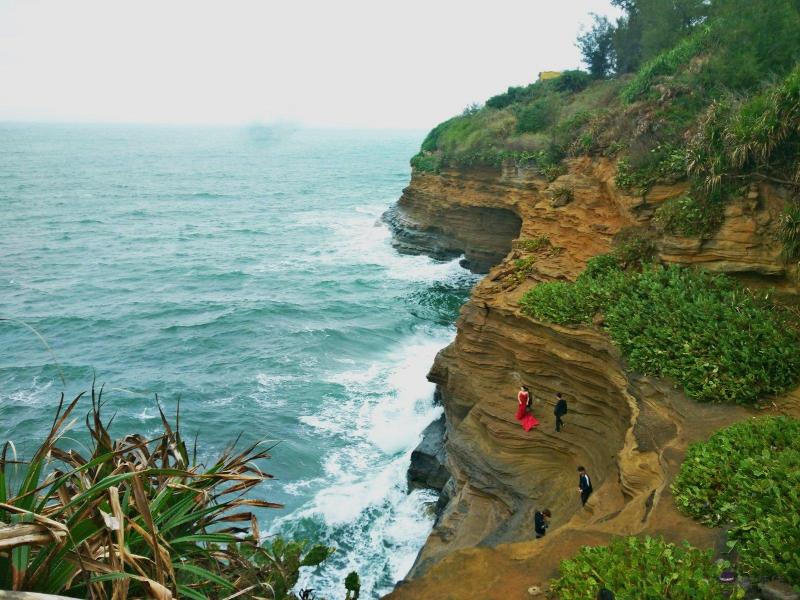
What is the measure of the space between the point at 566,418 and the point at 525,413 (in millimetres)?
993

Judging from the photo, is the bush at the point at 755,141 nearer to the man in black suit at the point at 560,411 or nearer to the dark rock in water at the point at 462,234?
the man in black suit at the point at 560,411

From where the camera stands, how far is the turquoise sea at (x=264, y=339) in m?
19.4

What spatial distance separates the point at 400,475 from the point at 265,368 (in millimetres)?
10104

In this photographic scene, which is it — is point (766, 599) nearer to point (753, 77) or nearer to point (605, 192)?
point (605, 192)

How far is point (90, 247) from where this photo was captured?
4856 cm

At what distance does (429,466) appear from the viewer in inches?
747

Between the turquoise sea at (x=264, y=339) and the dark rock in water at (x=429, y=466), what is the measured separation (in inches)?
17.7

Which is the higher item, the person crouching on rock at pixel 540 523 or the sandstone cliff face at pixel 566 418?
the sandstone cliff face at pixel 566 418

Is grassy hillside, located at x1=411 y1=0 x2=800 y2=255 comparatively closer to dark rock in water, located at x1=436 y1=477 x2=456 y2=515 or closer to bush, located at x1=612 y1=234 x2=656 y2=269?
bush, located at x1=612 y1=234 x2=656 y2=269

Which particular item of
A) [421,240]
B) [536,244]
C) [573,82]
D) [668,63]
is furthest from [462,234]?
[536,244]

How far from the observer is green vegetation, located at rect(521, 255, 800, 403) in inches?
468

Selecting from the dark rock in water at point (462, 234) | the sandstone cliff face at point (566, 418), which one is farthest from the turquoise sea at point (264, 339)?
the sandstone cliff face at point (566, 418)

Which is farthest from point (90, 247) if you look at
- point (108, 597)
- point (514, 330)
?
point (108, 597)

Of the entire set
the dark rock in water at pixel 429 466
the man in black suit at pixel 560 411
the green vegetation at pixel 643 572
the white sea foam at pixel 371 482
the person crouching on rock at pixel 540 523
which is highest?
the green vegetation at pixel 643 572
